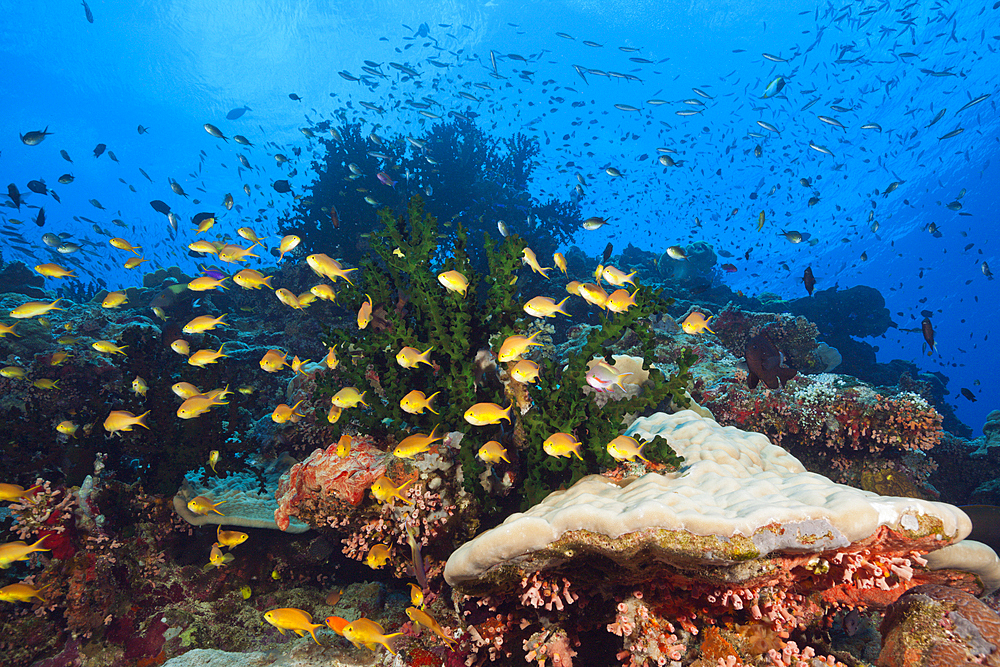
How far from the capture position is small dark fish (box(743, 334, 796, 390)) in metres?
6.93

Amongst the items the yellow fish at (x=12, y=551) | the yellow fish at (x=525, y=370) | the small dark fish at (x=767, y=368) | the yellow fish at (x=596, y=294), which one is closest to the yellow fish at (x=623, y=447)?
the yellow fish at (x=525, y=370)

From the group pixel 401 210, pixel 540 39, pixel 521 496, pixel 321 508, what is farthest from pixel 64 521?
pixel 540 39

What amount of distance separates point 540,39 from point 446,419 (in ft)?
168

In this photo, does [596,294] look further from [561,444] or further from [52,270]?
[52,270]

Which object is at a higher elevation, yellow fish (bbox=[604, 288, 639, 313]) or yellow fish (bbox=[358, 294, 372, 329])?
yellow fish (bbox=[358, 294, 372, 329])

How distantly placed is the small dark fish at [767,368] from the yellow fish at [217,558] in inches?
332

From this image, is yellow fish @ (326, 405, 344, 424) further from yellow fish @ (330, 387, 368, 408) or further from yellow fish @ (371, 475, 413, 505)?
yellow fish @ (371, 475, 413, 505)

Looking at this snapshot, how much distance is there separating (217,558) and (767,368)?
8654 mm

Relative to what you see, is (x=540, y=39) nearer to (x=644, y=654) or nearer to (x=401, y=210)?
(x=401, y=210)

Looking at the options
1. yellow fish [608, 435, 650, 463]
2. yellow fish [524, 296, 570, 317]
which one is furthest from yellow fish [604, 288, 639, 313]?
yellow fish [608, 435, 650, 463]

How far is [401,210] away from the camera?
15.4m

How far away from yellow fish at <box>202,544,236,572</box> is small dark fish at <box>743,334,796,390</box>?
844cm

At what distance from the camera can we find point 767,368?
22.9 feet

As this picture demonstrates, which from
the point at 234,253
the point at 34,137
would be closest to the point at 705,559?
the point at 234,253
